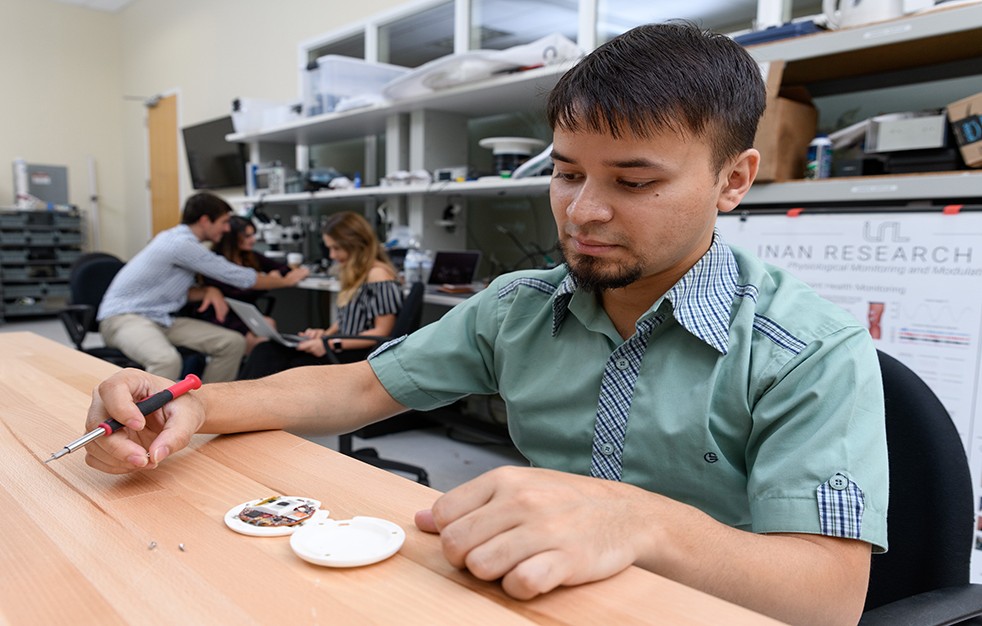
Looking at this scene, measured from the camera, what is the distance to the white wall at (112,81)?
5508mm

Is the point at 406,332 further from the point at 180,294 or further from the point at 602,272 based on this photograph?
the point at 602,272

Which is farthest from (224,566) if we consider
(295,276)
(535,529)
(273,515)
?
(295,276)

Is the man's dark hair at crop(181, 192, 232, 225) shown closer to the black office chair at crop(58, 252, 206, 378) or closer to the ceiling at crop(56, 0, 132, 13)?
the black office chair at crop(58, 252, 206, 378)

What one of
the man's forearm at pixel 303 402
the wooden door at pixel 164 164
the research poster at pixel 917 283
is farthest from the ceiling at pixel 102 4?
the man's forearm at pixel 303 402

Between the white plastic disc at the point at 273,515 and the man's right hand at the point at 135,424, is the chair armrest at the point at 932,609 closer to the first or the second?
the white plastic disc at the point at 273,515

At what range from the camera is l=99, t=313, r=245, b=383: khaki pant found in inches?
113

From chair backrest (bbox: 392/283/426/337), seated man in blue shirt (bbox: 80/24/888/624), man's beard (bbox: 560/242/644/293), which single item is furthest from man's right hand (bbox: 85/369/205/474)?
chair backrest (bbox: 392/283/426/337)

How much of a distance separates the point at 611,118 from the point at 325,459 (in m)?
0.47

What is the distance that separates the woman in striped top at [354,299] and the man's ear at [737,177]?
1862 mm

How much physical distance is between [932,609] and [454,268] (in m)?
2.32

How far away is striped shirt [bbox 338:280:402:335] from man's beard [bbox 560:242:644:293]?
1939mm

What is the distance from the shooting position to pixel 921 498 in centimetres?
70

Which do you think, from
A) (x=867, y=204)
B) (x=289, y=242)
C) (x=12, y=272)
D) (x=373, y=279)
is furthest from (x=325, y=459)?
(x=12, y=272)

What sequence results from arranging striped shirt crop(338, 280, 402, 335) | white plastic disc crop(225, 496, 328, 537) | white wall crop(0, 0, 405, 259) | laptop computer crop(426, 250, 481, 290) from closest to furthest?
white plastic disc crop(225, 496, 328, 537), striped shirt crop(338, 280, 402, 335), laptop computer crop(426, 250, 481, 290), white wall crop(0, 0, 405, 259)
